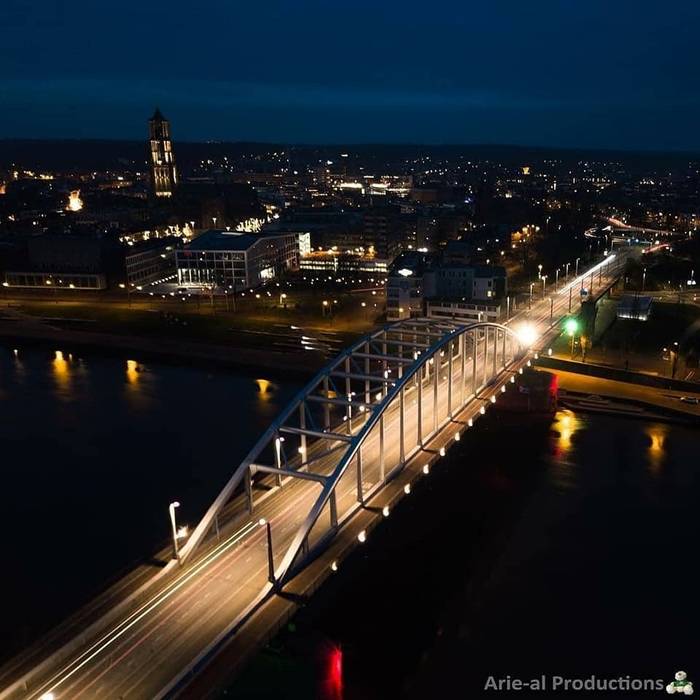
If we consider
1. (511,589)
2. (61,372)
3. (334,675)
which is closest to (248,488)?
(334,675)

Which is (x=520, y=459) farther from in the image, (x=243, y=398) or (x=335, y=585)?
(x=243, y=398)

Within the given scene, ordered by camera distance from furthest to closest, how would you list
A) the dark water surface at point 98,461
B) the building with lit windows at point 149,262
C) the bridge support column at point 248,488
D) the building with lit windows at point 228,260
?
the building with lit windows at point 149,262 < the building with lit windows at point 228,260 < the dark water surface at point 98,461 < the bridge support column at point 248,488

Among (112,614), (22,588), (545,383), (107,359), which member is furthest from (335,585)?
(107,359)

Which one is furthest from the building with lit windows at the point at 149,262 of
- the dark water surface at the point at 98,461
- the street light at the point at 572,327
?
the street light at the point at 572,327

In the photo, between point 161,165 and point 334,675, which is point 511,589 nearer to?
point 334,675

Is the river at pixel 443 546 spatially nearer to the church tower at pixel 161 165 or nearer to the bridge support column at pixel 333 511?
the bridge support column at pixel 333 511

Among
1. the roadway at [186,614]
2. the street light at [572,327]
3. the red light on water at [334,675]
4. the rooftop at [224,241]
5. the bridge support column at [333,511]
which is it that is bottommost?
the red light on water at [334,675]

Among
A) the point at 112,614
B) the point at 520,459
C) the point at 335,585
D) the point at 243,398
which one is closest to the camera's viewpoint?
the point at 112,614
